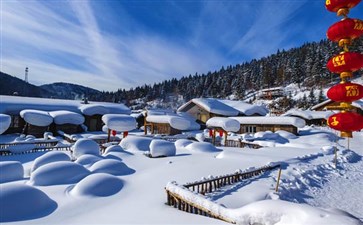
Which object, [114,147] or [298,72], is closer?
[114,147]

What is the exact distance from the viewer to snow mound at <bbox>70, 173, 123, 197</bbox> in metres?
9.19

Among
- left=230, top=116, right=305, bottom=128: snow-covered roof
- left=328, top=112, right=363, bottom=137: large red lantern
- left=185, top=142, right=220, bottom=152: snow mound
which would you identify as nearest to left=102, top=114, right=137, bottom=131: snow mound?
left=185, top=142, right=220, bottom=152: snow mound

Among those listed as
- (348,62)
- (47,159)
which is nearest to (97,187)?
(47,159)

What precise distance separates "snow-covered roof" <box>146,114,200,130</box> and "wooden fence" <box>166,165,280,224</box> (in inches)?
584

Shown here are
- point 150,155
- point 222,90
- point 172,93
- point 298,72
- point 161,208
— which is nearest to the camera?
point 161,208

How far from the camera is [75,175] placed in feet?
36.7

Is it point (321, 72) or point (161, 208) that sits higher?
point (321, 72)

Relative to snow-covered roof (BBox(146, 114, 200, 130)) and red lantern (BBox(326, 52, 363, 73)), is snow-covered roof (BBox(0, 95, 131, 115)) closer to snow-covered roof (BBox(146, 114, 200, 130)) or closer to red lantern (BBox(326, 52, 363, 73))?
snow-covered roof (BBox(146, 114, 200, 130))

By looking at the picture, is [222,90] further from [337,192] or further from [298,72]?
[337,192]

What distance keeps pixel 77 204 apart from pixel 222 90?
93.9 metres

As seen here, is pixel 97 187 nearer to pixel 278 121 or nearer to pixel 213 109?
pixel 278 121

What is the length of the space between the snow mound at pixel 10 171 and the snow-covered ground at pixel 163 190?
0.04m

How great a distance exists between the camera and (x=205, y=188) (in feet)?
33.3

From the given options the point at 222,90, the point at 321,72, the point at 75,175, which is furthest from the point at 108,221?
the point at 222,90
